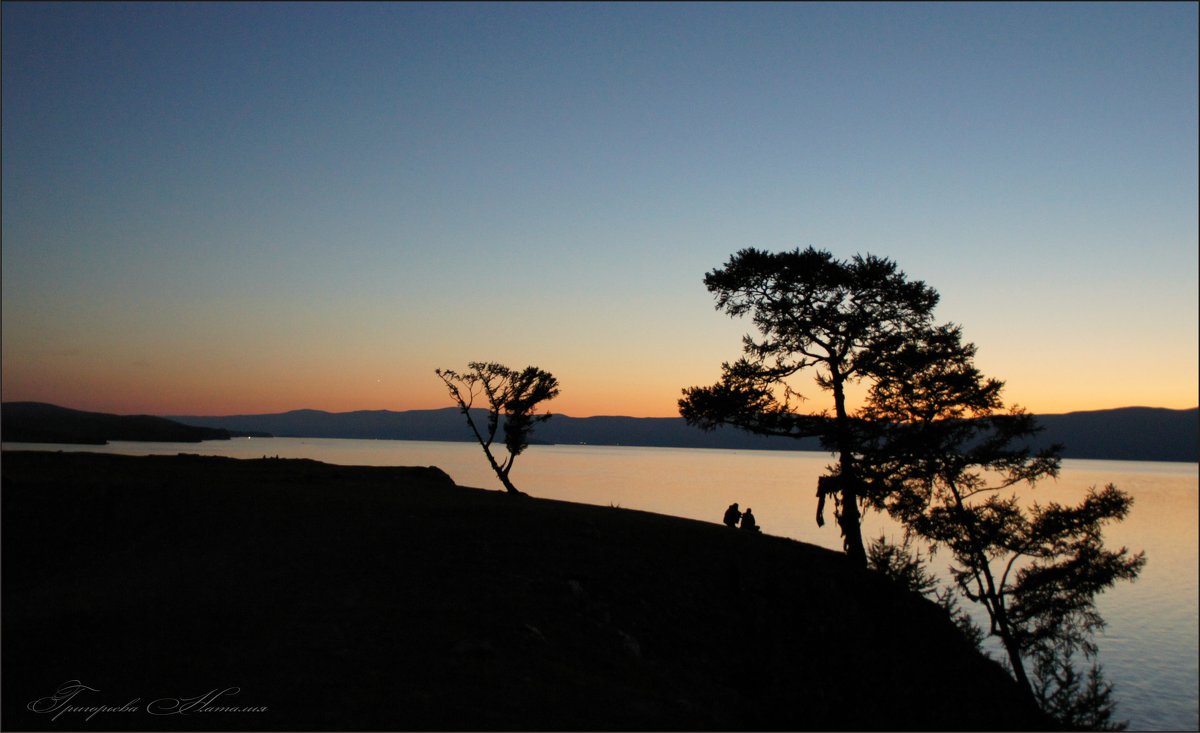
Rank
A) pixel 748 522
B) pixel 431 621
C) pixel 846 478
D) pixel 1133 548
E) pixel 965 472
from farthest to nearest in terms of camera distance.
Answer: pixel 1133 548 < pixel 748 522 < pixel 965 472 < pixel 846 478 < pixel 431 621

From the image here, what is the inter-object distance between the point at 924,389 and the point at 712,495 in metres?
89.6

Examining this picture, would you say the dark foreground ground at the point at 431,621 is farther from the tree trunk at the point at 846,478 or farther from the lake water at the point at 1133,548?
the lake water at the point at 1133,548

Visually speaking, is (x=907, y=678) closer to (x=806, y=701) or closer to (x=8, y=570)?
(x=806, y=701)

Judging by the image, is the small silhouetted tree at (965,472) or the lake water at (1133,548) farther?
the lake water at (1133,548)

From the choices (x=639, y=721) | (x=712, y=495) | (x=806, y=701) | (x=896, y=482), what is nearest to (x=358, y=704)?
(x=639, y=721)

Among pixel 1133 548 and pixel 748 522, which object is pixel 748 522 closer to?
pixel 748 522

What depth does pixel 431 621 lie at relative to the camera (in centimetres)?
1493

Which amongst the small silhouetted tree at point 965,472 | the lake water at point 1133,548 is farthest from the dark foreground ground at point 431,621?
the lake water at point 1133,548

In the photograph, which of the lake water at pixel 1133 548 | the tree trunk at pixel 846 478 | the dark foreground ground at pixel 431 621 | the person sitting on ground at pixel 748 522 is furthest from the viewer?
the lake water at pixel 1133 548

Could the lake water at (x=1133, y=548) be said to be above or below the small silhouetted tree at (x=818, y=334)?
below

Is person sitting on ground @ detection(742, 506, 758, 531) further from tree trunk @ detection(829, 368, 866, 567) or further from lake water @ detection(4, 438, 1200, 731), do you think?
lake water @ detection(4, 438, 1200, 731)

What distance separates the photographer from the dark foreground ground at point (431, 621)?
11.6 m

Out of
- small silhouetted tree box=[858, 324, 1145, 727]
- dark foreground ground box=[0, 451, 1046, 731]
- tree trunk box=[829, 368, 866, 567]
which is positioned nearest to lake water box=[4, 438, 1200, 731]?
small silhouetted tree box=[858, 324, 1145, 727]

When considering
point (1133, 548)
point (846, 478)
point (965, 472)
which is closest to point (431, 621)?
point (846, 478)
